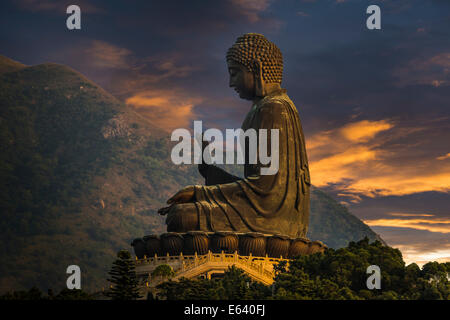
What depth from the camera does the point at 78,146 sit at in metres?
67.4

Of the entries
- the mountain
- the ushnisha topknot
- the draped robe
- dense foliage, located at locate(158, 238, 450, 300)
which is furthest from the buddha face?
the mountain

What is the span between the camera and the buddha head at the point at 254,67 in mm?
16906

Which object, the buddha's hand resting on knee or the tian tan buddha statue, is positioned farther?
the buddha's hand resting on knee

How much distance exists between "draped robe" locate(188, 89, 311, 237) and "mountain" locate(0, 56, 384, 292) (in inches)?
1267

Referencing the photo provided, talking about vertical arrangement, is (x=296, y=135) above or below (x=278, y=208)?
above

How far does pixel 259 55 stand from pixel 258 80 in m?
0.53

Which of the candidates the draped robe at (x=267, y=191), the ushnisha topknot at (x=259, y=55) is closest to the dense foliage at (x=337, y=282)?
the draped robe at (x=267, y=191)

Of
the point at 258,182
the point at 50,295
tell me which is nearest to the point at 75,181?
the point at 258,182

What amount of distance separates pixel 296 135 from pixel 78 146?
173ft

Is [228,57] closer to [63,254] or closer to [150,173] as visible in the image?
[63,254]

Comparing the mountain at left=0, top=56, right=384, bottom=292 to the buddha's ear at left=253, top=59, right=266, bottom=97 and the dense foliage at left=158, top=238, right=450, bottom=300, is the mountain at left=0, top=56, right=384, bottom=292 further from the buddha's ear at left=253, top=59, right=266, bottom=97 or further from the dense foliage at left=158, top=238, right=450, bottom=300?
the dense foliage at left=158, top=238, right=450, bottom=300

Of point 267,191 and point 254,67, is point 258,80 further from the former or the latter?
point 267,191

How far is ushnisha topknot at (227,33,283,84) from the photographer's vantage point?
16.9 m
